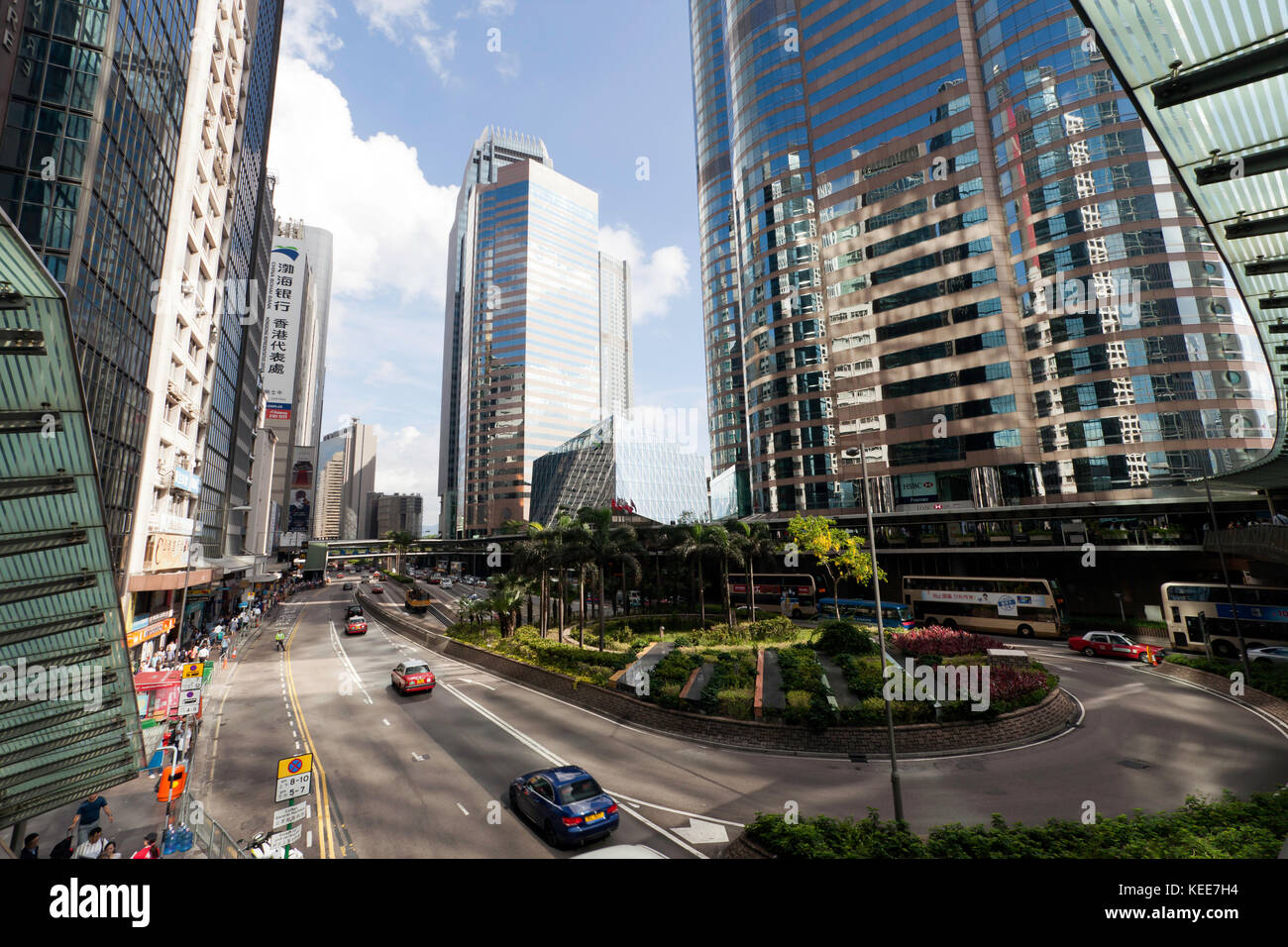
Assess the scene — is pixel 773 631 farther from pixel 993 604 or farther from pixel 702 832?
pixel 702 832

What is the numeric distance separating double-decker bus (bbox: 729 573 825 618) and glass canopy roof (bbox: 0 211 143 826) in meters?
47.3

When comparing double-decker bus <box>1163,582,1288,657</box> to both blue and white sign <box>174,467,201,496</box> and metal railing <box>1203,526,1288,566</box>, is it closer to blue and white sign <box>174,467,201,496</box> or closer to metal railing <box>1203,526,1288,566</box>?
metal railing <box>1203,526,1288,566</box>

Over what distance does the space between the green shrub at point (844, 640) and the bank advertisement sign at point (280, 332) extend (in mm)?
90678

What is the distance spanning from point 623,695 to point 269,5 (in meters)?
78.1

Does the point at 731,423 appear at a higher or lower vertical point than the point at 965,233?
lower

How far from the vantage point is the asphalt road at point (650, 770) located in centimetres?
1500

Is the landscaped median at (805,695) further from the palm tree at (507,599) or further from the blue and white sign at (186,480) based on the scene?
the blue and white sign at (186,480)

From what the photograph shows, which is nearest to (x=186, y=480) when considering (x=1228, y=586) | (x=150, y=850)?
(x=150, y=850)

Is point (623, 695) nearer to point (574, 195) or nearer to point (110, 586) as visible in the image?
point (110, 586)

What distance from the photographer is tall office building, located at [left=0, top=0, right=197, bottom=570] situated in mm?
24062

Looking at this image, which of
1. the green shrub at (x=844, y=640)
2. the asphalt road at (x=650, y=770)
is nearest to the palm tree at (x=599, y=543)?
the asphalt road at (x=650, y=770)

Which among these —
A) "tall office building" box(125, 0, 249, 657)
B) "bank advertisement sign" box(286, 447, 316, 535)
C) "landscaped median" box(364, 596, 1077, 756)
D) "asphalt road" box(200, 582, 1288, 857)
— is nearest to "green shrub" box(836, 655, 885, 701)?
"landscaped median" box(364, 596, 1077, 756)
